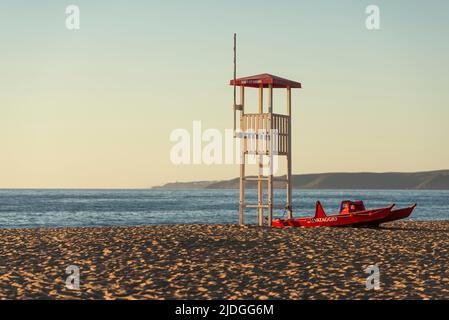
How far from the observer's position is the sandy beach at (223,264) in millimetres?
15102

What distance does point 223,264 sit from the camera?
1845cm

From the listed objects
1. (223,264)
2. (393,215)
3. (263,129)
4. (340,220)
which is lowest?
(223,264)

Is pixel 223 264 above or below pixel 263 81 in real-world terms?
below

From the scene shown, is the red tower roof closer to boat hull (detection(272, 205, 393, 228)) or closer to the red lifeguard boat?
the red lifeguard boat

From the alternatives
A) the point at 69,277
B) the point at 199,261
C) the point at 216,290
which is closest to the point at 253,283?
the point at 216,290

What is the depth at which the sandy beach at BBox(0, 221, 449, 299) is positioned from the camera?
49.5 ft

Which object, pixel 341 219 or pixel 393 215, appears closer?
pixel 341 219

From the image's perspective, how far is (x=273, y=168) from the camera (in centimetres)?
2925

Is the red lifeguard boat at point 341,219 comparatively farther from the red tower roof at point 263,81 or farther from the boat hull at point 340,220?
the red tower roof at point 263,81

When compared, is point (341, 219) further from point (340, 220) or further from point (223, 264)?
point (223, 264)

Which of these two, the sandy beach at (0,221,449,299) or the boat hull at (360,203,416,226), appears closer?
the sandy beach at (0,221,449,299)

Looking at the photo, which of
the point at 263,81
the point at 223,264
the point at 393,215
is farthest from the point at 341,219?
the point at 223,264

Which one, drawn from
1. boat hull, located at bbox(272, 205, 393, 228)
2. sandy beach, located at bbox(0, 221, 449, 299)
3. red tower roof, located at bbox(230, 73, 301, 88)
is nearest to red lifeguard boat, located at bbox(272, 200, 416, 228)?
boat hull, located at bbox(272, 205, 393, 228)
